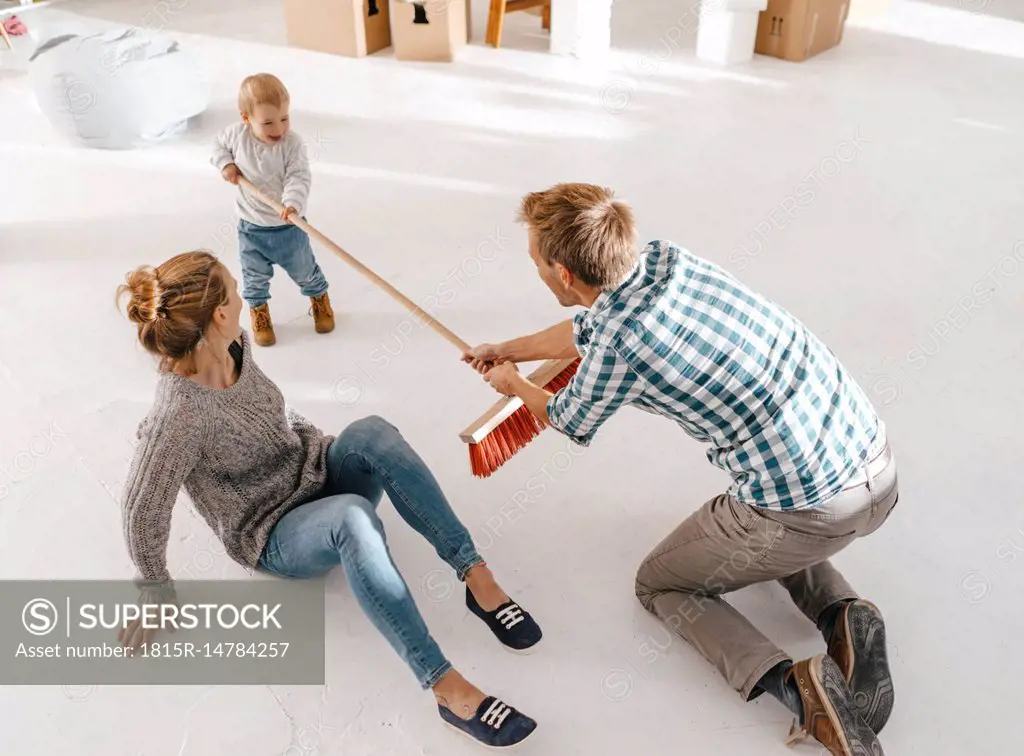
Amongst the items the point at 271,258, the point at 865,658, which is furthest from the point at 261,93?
the point at 865,658

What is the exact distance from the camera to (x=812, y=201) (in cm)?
296

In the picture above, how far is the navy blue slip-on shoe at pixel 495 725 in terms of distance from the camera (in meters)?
1.55

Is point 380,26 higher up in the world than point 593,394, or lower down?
lower down

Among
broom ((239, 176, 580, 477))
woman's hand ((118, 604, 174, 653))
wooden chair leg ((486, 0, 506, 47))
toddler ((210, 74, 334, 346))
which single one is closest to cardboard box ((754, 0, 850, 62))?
wooden chair leg ((486, 0, 506, 47))

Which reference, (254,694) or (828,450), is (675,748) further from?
(254,694)

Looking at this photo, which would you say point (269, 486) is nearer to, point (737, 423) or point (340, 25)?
point (737, 423)

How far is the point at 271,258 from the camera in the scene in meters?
2.30

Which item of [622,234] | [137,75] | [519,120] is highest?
[622,234]

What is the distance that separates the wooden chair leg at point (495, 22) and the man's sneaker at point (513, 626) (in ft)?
9.41

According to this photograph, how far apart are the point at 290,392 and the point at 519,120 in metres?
1.60

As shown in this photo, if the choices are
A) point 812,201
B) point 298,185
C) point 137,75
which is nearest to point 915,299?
point 812,201

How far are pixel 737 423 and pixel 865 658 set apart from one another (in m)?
0.50

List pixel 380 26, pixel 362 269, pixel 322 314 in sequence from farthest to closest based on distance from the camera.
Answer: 1. pixel 380 26
2. pixel 322 314
3. pixel 362 269

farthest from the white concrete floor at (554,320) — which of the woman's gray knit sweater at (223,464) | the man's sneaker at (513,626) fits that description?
the woman's gray knit sweater at (223,464)
